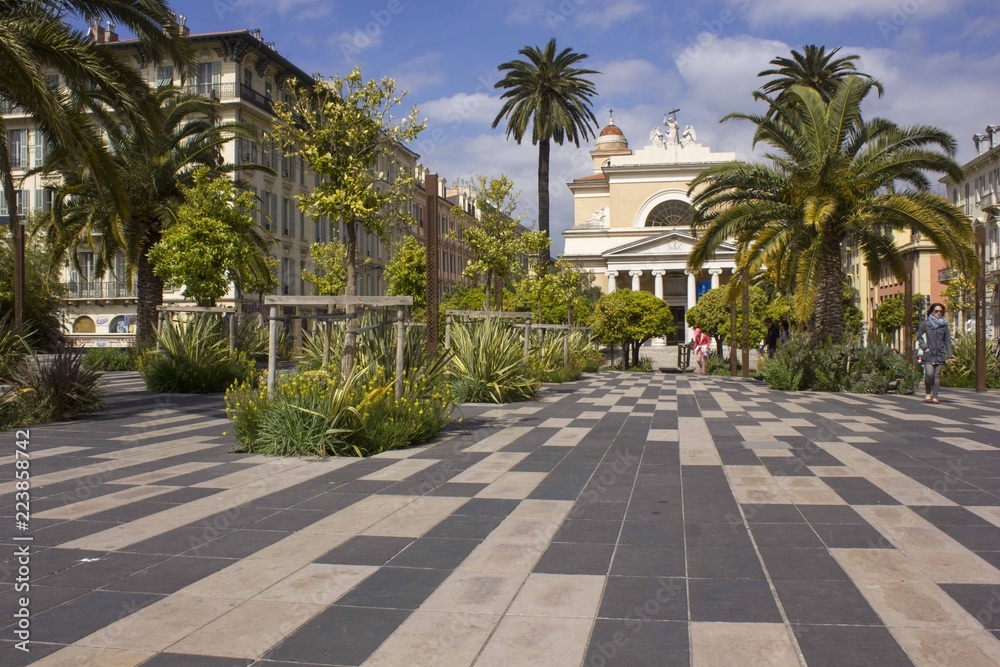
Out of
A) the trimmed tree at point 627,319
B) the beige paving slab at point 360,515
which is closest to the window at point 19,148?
the trimmed tree at point 627,319

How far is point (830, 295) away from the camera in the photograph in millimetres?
19125

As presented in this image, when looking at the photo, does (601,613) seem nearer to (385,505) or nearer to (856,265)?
(385,505)

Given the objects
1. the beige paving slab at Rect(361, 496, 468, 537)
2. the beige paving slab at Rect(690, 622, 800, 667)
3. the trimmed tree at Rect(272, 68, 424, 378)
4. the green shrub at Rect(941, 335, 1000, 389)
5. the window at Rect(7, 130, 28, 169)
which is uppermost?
the window at Rect(7, 130, 28, 169)

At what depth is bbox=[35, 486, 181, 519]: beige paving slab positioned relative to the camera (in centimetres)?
596

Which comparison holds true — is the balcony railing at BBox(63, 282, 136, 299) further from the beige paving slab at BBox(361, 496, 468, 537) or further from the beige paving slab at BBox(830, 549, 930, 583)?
the beige paving slab at BBox(830, 549, 930, 583)

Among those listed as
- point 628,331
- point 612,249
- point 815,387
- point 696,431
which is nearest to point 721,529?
point 696,431

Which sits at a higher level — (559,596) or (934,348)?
(934,348)

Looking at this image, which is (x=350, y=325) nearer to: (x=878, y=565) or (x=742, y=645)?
(x=878, y=565)

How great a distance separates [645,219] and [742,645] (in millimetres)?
71545

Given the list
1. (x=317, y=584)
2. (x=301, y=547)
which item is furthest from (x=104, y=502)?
A: (x=317, y=584)

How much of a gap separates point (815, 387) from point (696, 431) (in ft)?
30.2

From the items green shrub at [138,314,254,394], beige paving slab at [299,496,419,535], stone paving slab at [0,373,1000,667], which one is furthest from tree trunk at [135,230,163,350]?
beige paving slab at [299,496,419,535]

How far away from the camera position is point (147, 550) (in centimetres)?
501

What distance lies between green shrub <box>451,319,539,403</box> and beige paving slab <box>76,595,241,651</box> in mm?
10502
